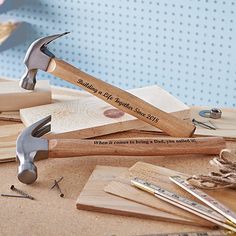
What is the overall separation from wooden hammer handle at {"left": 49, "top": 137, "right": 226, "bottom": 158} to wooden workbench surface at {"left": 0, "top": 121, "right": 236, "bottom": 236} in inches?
0.8

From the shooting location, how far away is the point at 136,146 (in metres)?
0.79

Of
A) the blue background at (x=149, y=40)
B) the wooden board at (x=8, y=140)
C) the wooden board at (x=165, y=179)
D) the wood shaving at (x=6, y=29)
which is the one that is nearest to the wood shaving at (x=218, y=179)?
the wooden board at (x=165, y=179)

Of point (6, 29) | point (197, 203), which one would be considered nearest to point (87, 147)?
point (197, 203)

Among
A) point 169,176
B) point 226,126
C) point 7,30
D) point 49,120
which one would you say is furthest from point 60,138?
point 7,30

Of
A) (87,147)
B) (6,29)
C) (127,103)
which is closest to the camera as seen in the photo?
(87,147)

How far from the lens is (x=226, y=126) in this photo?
3.05ft

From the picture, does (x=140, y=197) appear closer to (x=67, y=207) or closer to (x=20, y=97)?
(x=67, y=207)

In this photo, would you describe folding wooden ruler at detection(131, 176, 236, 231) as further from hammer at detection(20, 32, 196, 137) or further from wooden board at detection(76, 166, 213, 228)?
hammer at detection(20, 32, 196, 137)

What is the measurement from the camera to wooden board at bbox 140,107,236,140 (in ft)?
2.94

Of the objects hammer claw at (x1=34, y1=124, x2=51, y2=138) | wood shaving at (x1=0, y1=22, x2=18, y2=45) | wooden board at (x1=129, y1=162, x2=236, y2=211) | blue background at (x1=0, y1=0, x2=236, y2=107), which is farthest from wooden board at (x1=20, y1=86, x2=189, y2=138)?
wood shaving at (x1=0, y1=22, x2=18, y2=45)

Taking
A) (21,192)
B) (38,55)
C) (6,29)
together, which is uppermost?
(38,55)

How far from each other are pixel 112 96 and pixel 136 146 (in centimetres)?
13

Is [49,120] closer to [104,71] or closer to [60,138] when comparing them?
[60,138]

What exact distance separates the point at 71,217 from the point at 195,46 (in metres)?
1.23
